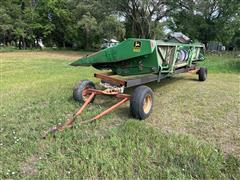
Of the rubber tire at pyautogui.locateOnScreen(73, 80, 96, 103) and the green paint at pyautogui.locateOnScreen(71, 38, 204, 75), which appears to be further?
the rubber tire at pyautogui.locateOnScreen(73, 80, 96, 103)

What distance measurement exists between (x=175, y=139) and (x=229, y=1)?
1955cm

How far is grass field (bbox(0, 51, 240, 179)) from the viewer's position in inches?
90.7

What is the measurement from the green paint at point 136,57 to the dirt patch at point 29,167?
247 centimetres

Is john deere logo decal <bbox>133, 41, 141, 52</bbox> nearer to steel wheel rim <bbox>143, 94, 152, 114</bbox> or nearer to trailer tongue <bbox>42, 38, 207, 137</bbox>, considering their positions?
trailer tongue <bbox>42, 38, 207, 137</bbox>

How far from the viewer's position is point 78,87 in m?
4.29

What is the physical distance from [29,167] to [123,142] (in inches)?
42.9

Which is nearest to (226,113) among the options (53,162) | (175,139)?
(175,139)

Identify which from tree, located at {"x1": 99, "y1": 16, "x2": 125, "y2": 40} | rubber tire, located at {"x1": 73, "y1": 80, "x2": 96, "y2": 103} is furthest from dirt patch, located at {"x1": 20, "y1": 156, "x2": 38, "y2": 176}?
tree, located at {"x1": 99, "y1": 16, "x2": 125, "y2": 40}

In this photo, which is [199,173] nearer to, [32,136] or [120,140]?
[120,140]

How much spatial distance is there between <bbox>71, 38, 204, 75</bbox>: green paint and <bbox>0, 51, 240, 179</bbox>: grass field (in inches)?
29.2

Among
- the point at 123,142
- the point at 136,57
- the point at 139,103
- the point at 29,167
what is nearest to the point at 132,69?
the point at 136,57

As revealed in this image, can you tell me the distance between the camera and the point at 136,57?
4438 millimetres

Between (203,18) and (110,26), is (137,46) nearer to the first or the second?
(110,26)

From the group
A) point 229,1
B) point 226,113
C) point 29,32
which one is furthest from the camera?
point 29,32
